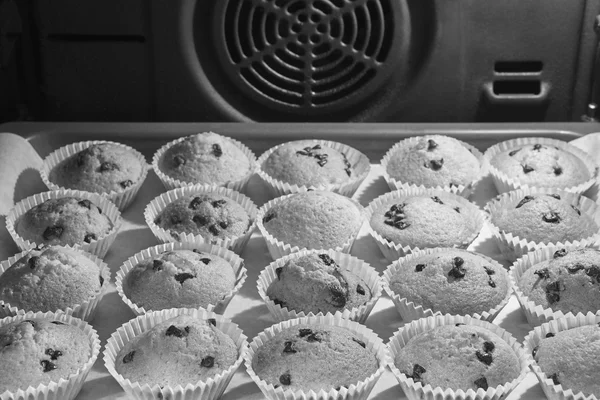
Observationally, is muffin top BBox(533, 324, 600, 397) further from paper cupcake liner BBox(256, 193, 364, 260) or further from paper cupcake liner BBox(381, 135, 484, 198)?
paper cupcake liner BBox(381, 135, 484, 198)

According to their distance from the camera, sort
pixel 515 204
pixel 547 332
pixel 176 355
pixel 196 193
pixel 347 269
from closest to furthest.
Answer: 1. pixel 176 355
2. pixel 547 332
3. pixel 347 269
4. pixel 515 204
5. pixel 196 193

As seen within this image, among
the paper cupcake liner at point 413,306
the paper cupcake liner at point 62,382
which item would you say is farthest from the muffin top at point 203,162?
the paper cupcake liner at point 62,382

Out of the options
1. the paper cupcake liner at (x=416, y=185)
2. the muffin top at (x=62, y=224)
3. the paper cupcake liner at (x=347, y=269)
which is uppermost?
the paper cupcake liner at (x=416, y=185)

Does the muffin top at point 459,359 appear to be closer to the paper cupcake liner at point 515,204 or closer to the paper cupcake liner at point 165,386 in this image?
the paper cupcake liner at point 165,386

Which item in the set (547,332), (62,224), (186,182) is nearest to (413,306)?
(547,332)

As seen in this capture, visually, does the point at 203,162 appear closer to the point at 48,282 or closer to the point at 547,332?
the point at 48,282

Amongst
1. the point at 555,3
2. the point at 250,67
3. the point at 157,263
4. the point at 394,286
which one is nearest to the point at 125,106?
the point at 250,67

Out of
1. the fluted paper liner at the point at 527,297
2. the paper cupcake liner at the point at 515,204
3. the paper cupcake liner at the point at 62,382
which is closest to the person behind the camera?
the paper cupcake liner at the point at 62,382

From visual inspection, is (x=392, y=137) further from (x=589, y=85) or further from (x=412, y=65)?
(x=589, y=85)
